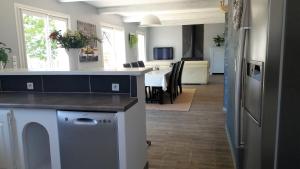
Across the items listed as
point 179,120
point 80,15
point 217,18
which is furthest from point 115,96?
point 217,18

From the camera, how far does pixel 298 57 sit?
3.26ft

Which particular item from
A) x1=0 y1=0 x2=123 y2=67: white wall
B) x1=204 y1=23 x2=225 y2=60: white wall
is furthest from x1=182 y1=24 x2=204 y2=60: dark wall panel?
x1=0 y1=0 x2=123 y2=67: white wall

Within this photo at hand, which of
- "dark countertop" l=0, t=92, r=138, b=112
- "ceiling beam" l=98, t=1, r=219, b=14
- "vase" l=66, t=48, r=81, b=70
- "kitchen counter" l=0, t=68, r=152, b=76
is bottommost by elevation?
"dark countertop" l=0, t=92, r=138, b=112

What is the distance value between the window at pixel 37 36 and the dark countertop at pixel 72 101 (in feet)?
6.34

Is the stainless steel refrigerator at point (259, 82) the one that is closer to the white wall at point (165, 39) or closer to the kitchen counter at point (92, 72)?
the kitchen counter at point (92, 72)

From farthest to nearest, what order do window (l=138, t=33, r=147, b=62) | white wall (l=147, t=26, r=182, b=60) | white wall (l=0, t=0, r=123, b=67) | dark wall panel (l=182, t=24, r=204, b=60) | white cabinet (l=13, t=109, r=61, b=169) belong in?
white wall (l=147, t=26, r=182, b=60)
dark wall panel (l=182, t=24, r=204, b=60)
window (l=138, t=33, r=147, b=62)
white wall (l=0, t=0, r=123, b=67)
white cabinet (l=13, t=109, r=61, b=169)

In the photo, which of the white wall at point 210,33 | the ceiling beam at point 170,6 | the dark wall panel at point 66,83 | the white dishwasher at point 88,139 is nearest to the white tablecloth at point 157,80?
the ceiling beam at point 170,6

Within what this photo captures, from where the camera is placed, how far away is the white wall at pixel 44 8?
3824mm

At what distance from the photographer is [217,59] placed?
36.3 ft

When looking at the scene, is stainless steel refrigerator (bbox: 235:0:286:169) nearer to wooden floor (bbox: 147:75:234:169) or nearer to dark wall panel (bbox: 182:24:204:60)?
wooden floor (bbox: 147:75:234:169)

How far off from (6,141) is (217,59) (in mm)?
10236

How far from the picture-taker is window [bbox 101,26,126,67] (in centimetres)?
789

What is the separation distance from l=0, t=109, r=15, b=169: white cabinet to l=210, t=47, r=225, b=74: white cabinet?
10.2 m

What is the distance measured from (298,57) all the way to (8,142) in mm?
2288
